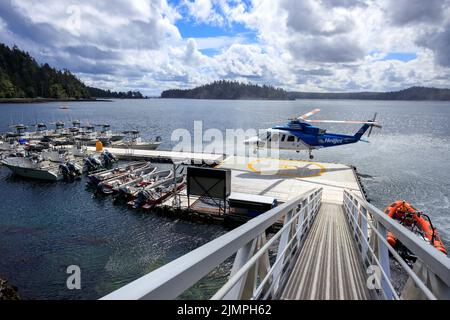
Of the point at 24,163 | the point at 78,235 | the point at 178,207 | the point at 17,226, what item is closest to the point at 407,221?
the point at 178,207

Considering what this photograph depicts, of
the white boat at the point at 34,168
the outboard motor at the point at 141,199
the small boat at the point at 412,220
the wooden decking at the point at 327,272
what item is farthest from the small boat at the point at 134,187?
the wooden decking at the point at 327,272

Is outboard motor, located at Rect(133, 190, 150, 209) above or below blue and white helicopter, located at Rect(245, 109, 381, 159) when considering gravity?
below

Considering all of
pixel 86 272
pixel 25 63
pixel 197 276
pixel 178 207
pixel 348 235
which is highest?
pixel 25 63

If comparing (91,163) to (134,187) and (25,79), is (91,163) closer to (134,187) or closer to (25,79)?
(134,187)

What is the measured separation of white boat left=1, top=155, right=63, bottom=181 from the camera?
3119 cm

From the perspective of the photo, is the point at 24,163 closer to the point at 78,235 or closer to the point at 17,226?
the point at 17,226

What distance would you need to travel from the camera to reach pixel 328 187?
78.3 feet

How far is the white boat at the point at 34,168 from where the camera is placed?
102 ft

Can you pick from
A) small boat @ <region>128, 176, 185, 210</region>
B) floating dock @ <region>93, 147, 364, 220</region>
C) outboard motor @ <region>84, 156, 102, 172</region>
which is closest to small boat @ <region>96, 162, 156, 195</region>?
small boat @ <region>128, 176, 185, 210</region>

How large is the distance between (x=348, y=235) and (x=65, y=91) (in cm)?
22469

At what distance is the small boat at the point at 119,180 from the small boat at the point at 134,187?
0.88m

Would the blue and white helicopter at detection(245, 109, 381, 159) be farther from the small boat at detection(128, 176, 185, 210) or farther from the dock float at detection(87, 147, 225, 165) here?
the small boat at detection(128, 176, 185, 210)

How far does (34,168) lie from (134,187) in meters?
14.1

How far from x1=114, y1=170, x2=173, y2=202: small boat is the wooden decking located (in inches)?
797
